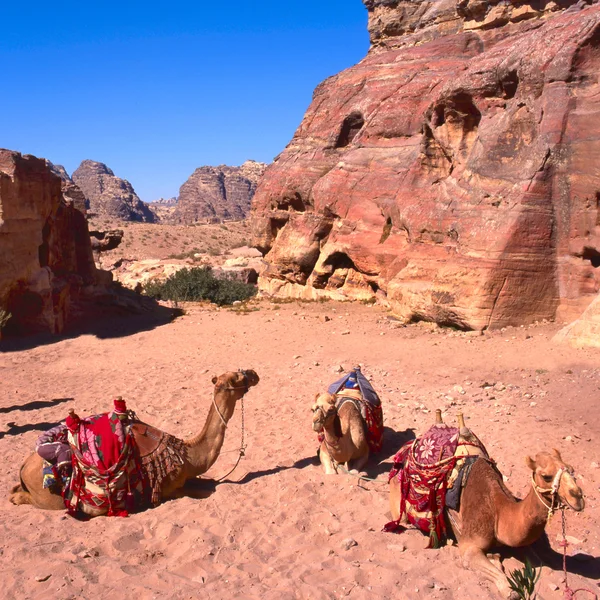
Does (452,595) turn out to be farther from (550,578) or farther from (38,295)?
(38,295)

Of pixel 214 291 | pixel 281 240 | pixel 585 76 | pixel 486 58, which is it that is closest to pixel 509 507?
pixel 585 76

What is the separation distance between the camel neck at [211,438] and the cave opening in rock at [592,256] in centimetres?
857

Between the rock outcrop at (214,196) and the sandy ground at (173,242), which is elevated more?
the rock outcrop at (214,196)

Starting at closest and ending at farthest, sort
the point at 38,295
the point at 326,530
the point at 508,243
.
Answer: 1. the point at 326,530
2. the point at 508,243
3. the point at 38,295

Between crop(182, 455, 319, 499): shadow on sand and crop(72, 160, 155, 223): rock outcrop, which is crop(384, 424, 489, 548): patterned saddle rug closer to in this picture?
crop(182, 455, 319, 499): shadow on sand

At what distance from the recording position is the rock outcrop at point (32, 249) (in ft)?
46.6

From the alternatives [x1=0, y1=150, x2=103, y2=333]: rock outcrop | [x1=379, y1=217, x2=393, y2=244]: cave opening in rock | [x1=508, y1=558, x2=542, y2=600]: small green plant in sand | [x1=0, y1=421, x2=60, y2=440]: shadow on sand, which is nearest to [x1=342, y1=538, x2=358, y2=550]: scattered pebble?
[x1=508, y1=558, x2=542, y2=600]: small green plant in sand

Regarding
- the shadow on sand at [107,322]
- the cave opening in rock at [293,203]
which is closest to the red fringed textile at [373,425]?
the shadow on sand at [107,322]

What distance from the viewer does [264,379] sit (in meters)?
11.0

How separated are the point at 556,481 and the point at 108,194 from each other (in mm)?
89096

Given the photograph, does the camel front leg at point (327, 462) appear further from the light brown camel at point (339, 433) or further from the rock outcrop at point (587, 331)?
the rock outcrop at point (587, 331)

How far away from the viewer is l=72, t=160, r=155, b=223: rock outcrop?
3214 inches

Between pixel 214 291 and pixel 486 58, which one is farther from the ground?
pixel 486 58

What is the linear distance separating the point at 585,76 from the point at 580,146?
146 cm
